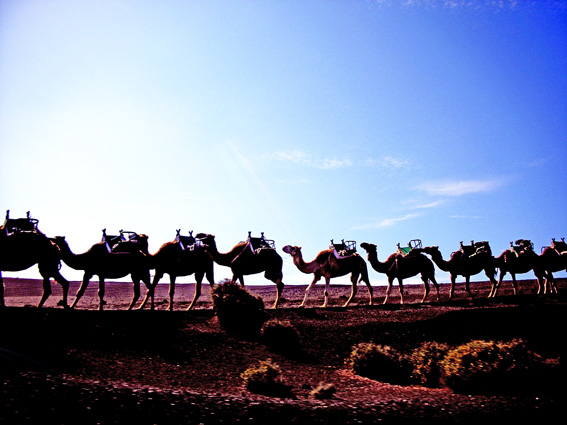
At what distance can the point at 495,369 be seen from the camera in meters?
10.3

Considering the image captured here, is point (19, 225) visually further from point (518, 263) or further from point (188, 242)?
point (518, 263)

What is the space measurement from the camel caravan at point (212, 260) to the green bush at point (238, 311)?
2044 millimetres

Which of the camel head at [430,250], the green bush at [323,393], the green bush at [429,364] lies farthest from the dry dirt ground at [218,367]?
the camel head at [430,250]

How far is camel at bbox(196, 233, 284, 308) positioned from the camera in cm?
1939

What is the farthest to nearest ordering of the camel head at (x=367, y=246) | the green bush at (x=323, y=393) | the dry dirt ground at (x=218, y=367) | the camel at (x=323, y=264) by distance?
the camel head at (x=367, y=246) < the camel at (x=323, y=264) < the green bush at (x=323, y=393) < the dry dirt ground at (x=218, y=367)

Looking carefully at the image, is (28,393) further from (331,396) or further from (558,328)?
(558,328)

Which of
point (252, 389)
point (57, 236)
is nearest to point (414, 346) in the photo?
point (252, 389)

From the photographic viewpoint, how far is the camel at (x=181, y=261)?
58.7 feet

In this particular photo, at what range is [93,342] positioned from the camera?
36.0 feet

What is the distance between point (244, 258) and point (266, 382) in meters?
10.4

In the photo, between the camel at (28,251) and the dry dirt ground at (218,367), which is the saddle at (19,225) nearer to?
the camel at (28,251)

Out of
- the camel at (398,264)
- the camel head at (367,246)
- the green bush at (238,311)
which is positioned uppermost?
the camel head at (367,246)

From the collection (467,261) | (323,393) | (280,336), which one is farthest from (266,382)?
(467,261)

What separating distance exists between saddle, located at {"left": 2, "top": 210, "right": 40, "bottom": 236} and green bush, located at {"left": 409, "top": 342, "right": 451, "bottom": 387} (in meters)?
13.8
